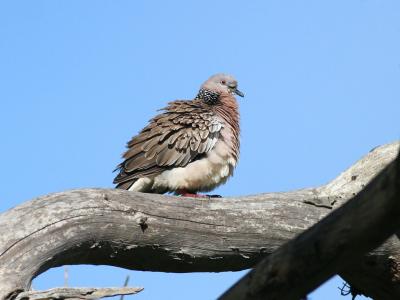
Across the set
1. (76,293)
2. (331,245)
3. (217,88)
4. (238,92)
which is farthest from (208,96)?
(331,245)

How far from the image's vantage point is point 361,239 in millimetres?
2195

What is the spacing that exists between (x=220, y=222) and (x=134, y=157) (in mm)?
2200

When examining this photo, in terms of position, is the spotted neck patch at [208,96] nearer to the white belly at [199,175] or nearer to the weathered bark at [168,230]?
the white belly at [199,175]

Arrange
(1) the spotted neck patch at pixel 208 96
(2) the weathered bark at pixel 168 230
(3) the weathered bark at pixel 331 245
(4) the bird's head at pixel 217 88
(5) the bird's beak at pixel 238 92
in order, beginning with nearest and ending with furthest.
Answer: (3) the weathered bark at pixel 331 245 < (2) the weathered bark at pixel 168 230 < (1) the spotted neck patch at pixel 208 96 < (4) the bird's head at pixel 217 88 < (5) the bird's beak at pixel 238 92

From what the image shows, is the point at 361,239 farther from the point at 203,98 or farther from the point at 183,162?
the point at 203,98

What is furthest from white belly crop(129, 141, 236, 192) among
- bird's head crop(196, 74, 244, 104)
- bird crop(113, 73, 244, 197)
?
bird's head crop(196, 74, 244, 104)

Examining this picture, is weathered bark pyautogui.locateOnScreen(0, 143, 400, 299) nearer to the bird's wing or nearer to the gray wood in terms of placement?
the gray wood

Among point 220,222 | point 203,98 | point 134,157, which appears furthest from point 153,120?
point 220,222

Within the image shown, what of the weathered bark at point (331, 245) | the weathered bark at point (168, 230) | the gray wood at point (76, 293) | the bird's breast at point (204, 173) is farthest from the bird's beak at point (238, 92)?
the weathered bark at point (331, 245)

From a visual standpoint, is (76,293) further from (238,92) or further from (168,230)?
(238,92)

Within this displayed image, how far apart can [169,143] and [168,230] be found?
231cm

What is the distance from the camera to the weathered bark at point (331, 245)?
2.17 m

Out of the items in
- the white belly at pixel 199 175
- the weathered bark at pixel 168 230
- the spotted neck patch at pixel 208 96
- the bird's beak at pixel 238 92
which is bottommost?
the weathered bark at pixel 168 230

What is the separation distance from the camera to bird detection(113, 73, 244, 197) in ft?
22.2
